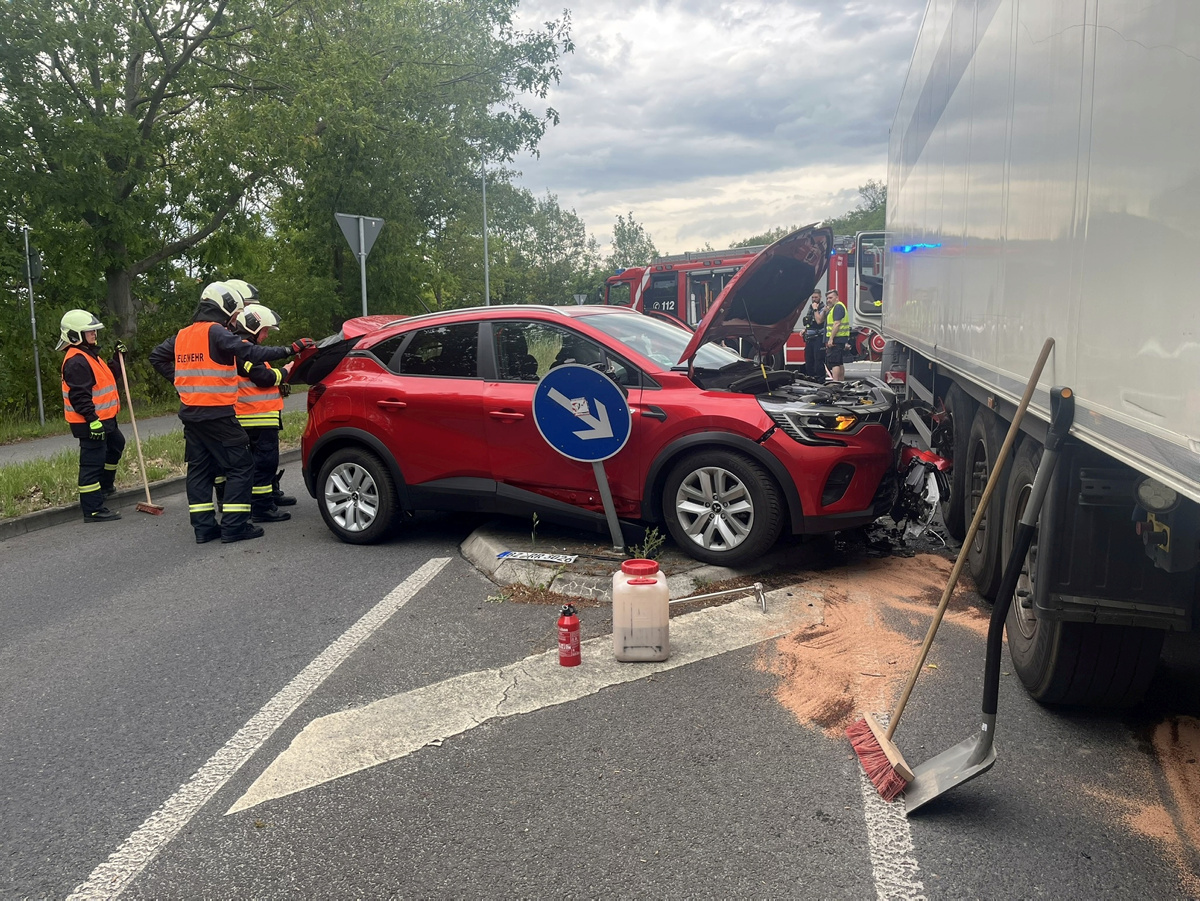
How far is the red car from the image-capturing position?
5.86 m

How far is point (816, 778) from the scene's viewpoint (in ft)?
11.4

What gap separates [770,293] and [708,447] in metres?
1.43

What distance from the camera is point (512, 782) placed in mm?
3516

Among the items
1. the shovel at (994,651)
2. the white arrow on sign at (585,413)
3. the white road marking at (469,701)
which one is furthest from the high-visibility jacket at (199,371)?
the shovel at (994,651)

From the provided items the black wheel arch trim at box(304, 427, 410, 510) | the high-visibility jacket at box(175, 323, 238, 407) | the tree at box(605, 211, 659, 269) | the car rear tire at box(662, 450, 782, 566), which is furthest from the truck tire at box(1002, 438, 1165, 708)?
the tree at box(605, 211, 659, 269)

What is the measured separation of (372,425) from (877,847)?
4956 millimetres

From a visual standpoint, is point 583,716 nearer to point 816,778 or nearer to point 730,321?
point 816,778

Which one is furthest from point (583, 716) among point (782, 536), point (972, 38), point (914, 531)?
point (972, 38)

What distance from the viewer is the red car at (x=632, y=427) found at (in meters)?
5.86

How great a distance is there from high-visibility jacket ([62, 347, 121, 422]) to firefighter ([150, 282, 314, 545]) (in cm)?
→ 154

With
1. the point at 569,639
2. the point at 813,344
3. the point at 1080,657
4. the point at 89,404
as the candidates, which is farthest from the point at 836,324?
the point at 1080,657

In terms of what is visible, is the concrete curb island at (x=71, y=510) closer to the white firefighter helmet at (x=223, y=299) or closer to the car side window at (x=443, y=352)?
the white firefighter helmet at (x=223, y=299)

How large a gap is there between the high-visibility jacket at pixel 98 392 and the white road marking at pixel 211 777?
475 centimetres

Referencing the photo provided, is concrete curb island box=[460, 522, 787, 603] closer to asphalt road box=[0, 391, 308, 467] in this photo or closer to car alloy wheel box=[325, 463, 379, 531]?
car alloy wheel box=[325, 463, 379, 531]
